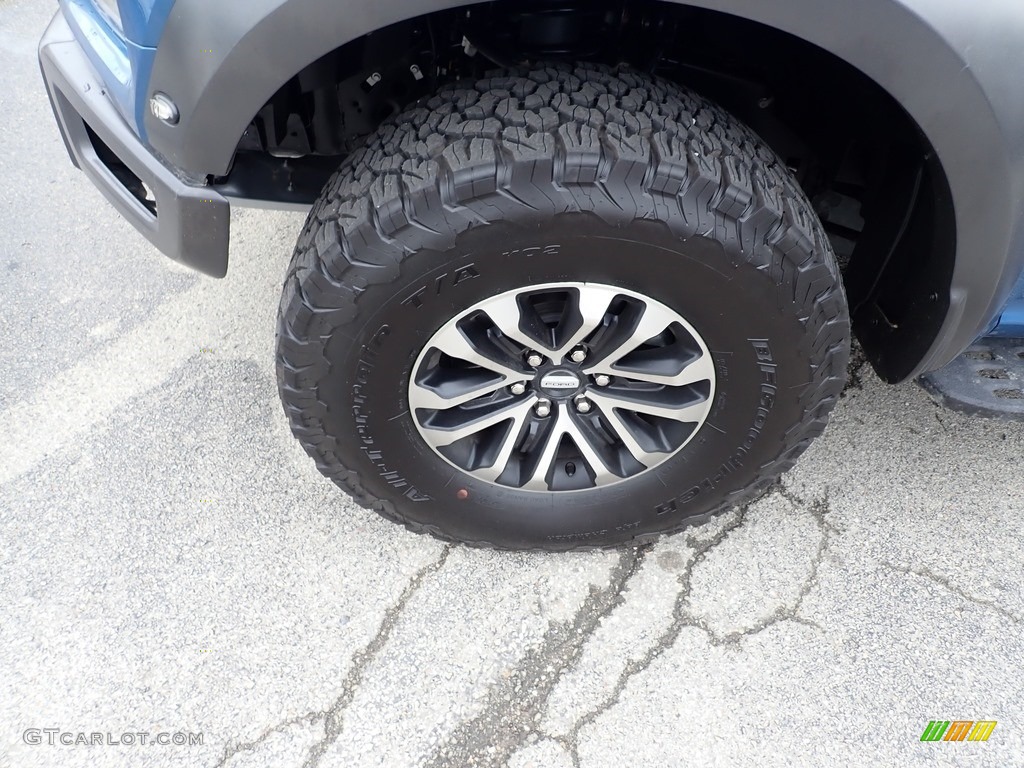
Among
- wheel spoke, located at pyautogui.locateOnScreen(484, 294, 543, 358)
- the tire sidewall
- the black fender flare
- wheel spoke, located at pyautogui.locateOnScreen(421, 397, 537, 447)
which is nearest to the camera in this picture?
the black fender flare

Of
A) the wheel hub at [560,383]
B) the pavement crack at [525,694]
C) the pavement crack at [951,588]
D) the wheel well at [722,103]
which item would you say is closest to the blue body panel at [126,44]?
the wheel well at [722,103]

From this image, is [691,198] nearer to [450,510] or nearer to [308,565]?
[450,510]

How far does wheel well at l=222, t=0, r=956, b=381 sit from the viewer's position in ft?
5.28

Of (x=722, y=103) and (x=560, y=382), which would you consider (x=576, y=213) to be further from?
(x=722, y=103)

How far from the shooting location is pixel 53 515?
2082 millimetres

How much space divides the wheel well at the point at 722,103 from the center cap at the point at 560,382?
2.40 ft

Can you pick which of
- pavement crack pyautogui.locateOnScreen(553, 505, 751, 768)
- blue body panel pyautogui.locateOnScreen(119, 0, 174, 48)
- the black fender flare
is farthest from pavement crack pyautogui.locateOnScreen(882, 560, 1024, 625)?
blue body panel pyautogui.locateOnScreen(119, 0, 174, 48)

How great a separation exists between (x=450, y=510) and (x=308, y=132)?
3.38 ft

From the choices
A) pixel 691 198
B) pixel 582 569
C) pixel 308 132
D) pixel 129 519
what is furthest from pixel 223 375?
pixel 691 198

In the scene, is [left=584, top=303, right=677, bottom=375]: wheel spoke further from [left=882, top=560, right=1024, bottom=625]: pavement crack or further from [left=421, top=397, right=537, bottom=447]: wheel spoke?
[left=882, top=560, right=1024, bottom=625]: pavement crack

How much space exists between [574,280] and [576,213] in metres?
0.17

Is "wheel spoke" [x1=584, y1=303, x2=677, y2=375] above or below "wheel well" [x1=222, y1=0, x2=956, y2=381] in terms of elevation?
below

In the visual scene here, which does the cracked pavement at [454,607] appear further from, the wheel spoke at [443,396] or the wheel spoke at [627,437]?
the wheel spoke at [443,396]

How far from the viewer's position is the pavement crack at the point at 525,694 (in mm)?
1670
